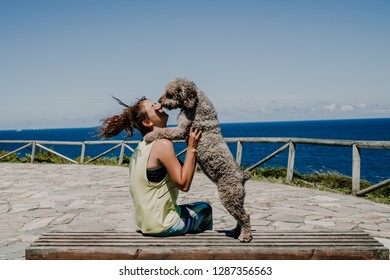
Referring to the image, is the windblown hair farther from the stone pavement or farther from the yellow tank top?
the stone pavement

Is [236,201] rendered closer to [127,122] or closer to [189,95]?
[189,95]

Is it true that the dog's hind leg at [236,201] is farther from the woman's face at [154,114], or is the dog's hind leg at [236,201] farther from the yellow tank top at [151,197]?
the woman's face at [154,114]

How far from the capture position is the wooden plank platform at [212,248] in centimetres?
284

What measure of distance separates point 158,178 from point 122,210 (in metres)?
3.87

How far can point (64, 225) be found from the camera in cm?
573

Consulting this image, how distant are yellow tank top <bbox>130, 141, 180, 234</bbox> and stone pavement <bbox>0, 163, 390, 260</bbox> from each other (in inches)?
74.2

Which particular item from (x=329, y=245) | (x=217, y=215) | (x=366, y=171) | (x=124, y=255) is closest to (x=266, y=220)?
(x=217, y=215)

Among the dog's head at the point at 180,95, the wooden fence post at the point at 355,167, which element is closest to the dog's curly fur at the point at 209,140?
the dog's head at the point at 180,95

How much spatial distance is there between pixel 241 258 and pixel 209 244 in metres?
0.26

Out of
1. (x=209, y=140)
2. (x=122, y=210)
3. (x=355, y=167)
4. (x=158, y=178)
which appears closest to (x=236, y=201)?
(x=209, y=140)

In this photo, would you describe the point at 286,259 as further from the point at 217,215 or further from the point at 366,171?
the point at 366,171

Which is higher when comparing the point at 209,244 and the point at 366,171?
the point at 209,244

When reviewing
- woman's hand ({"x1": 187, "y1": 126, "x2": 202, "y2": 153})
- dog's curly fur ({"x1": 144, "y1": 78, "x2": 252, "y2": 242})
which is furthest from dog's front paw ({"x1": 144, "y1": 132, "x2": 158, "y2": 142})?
woman's hand ({"x1": 187, "y1": 126, "x2": 202, "y2": 153})

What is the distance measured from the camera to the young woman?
9.96 ft
